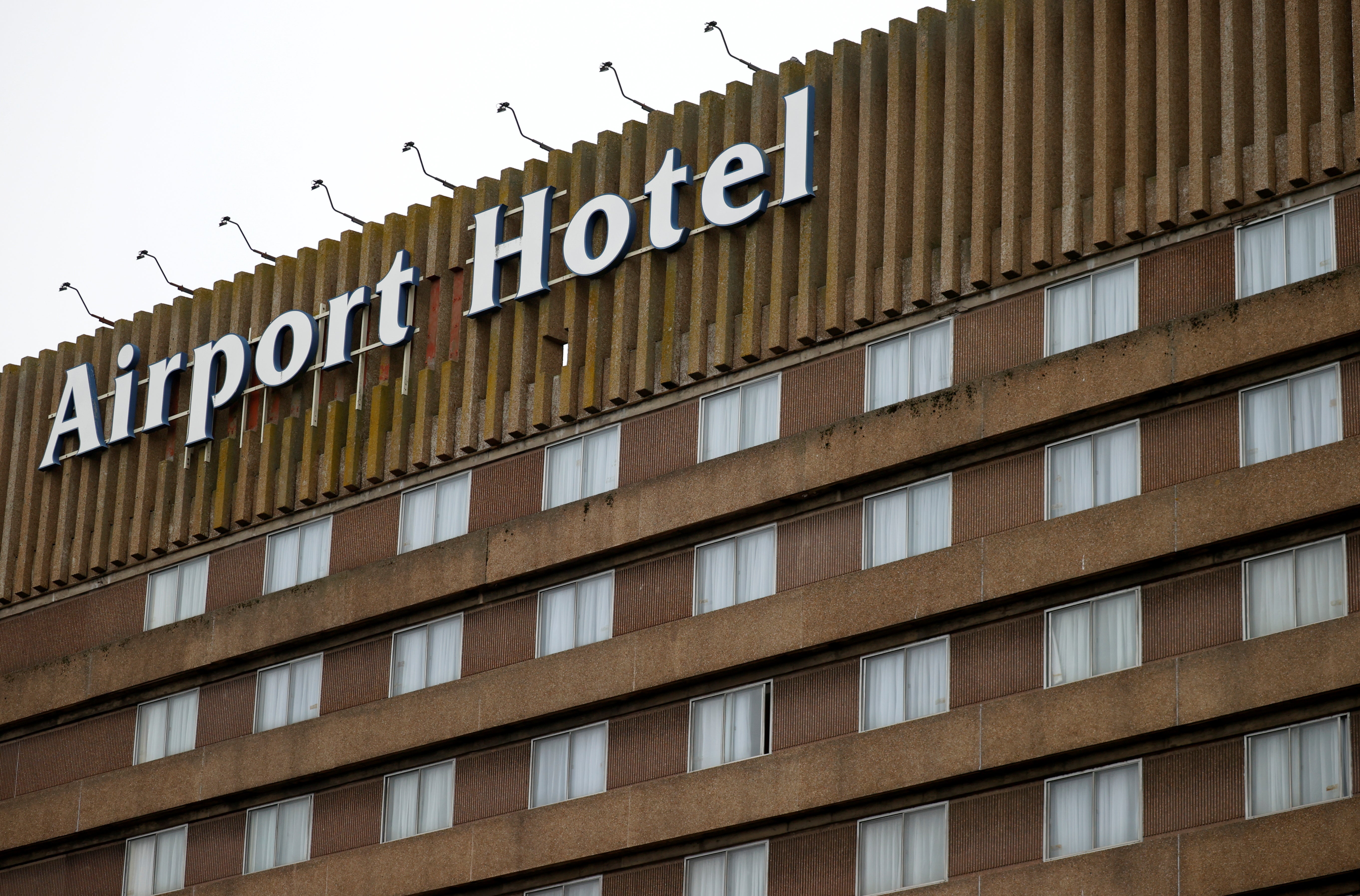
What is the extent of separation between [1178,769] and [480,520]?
19.6 meters

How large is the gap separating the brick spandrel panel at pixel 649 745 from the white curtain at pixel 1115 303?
11957mm

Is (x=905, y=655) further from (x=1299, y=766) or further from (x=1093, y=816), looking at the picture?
(x=1299, y=766)

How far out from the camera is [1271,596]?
50438 mm

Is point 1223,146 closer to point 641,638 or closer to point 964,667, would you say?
point 964,667

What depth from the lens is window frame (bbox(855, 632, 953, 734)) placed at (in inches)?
2133

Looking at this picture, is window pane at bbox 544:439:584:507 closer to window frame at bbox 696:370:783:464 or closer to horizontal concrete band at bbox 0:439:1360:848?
window frame at bbox 696:370:783:464

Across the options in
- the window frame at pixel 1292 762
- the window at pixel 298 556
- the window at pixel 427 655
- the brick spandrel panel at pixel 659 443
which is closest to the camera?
the window frame at pixel 1292 762

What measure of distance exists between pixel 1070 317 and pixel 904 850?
36.6 feet

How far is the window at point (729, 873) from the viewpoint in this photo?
55750mm

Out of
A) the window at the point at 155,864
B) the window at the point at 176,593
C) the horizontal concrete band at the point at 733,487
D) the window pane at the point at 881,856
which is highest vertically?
the window at the point at 176,593

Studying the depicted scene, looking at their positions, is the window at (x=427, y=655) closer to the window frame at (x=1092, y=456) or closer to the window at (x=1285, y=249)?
the window frame at (x=1092, y=456)

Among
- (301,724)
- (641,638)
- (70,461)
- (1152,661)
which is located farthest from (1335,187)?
(70,461)

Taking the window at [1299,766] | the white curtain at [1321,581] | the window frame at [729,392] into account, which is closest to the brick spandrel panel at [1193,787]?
the window at [1299,766]

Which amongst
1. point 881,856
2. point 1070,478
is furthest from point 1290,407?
point 881,856
